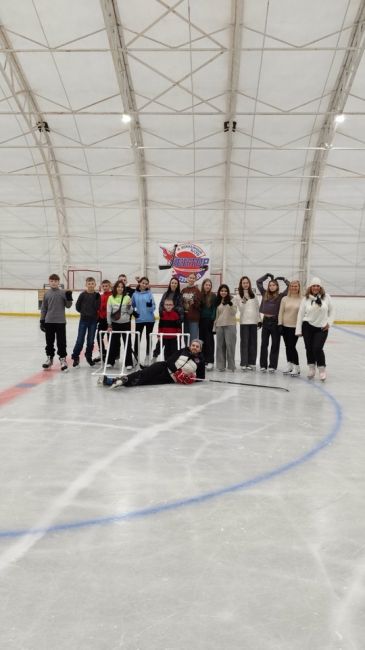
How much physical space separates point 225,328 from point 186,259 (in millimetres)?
14190

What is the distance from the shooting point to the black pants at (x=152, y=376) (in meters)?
7.46

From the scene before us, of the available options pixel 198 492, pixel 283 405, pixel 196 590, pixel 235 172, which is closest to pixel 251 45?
pixel 235 172

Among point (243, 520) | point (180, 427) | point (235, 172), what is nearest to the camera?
point (243, 520)

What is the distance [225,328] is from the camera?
8.84 meters

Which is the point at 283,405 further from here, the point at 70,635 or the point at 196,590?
the point at 70,635

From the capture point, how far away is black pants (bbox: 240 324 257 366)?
350 inches

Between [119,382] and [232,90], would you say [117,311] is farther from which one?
[232,90]

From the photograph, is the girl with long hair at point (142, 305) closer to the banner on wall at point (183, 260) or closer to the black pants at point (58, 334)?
the black pants at point (58, 334)

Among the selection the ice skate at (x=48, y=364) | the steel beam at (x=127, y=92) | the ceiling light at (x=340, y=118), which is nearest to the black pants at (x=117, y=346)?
the ice skate at (x=48, y=364)

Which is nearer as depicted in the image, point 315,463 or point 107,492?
point 107,492

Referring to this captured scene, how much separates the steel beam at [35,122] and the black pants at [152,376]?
444 inches

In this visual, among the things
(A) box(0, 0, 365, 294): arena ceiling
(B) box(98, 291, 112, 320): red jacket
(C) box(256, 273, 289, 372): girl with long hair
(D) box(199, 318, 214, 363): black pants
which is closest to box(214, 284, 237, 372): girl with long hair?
(D) box(199, 318, 214, 363): black pants

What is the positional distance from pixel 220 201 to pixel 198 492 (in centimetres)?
1973

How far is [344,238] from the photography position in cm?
2292
